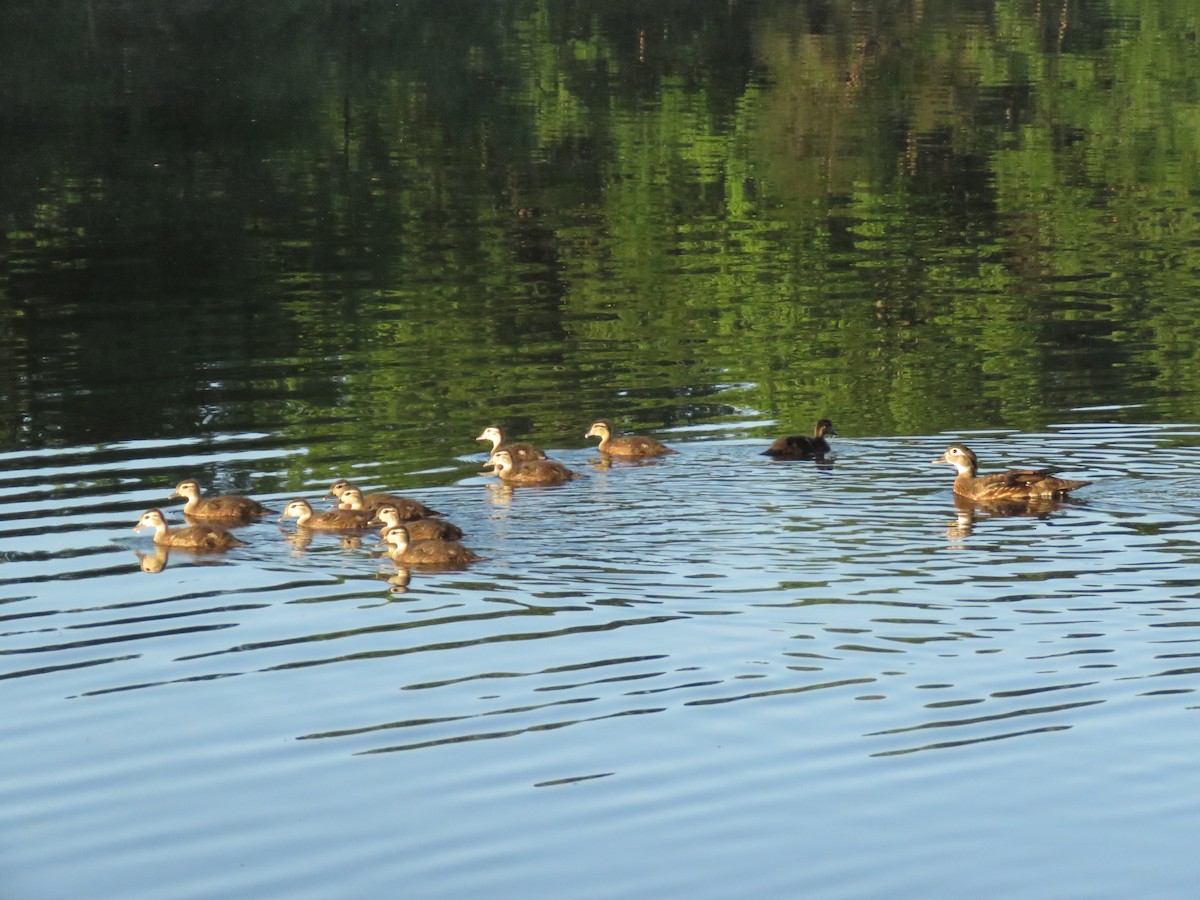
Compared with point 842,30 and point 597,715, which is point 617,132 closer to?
point 842,30

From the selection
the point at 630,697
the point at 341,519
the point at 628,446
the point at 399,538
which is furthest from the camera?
the point at 628,446

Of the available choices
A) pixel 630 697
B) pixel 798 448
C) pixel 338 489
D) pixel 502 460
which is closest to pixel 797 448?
pixel 798 448

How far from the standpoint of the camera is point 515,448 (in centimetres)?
1933

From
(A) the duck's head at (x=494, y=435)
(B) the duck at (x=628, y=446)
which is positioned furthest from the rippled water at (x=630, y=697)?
(A) the duck's head at (x=494, y=435)

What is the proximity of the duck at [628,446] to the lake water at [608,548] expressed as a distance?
0.52 meters

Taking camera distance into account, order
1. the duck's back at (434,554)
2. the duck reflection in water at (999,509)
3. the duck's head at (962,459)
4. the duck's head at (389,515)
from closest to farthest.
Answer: the duck's back at (434,554) < the duck's head at (389,515) < the duck reflection in water at (999,509) < the duck's head at (962,459)

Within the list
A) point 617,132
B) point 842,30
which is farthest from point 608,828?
point 842,30

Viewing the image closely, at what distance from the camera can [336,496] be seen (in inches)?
702

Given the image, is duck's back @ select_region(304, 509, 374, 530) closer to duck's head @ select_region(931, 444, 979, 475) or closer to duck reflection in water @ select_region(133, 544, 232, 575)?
duck reflection in water @ select_region(133, 544, 232, 575)

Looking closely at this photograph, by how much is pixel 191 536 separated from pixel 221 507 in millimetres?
950

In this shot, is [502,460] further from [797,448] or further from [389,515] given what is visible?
[797,448]

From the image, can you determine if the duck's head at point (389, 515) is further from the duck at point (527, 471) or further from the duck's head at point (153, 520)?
the duck at point (527, 471)

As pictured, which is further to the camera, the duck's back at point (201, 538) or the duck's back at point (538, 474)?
the duck's back at point (538, 474)

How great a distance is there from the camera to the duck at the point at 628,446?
1975 cm
